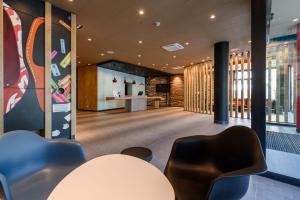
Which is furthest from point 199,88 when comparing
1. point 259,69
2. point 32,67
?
point 32,67

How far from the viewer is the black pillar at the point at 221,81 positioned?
6.89 m

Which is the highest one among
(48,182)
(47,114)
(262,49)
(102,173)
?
(262,49)

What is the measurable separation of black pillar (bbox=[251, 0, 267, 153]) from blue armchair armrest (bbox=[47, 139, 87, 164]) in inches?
111

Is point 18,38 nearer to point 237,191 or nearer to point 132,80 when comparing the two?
point 237,191

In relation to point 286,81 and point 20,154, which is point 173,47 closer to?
point 286,81

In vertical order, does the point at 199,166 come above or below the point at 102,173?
below

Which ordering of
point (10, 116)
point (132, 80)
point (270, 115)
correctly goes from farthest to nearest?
point (132, 80), point (270, 115), point (10, 116)

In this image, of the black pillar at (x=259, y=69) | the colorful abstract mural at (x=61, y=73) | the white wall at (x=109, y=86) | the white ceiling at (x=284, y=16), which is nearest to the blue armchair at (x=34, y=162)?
the colorful abstract mural at (x=61, y=73)

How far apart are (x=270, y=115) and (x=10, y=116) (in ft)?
29.8

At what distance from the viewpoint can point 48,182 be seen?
64.8 inches

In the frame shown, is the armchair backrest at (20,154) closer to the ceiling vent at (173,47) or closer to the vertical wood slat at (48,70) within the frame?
the vertical wood slat at (48,70)

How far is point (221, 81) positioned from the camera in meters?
6.97

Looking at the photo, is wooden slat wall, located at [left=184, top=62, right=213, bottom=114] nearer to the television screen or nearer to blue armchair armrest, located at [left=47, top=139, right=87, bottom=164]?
the television screen

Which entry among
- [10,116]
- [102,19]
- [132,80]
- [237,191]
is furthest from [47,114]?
[132,80]
